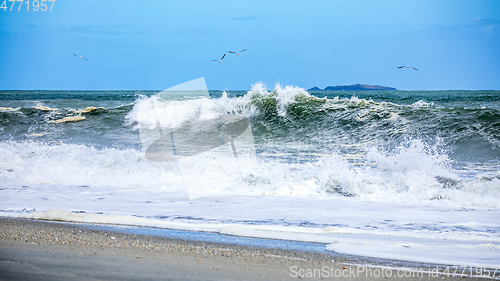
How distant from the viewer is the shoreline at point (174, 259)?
312cm

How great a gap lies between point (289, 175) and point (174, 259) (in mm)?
4035

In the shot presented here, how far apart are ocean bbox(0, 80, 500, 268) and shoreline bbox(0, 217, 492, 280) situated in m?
0.32

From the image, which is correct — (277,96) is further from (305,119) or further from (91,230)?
(91,230)

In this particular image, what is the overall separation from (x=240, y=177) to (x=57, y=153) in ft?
14.6

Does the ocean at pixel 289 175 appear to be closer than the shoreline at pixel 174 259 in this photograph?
No

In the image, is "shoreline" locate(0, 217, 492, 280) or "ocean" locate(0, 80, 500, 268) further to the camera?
"ocean" locate(0, 80, 500, 268)

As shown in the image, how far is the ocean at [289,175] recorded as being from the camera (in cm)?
452

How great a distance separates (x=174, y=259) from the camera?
3422mm

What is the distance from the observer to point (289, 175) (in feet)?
23.7

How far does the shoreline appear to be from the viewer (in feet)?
10.2

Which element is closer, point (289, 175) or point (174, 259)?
point (174, 259)

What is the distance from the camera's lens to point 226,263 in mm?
3350

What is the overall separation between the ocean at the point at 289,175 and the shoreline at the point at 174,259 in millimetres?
320

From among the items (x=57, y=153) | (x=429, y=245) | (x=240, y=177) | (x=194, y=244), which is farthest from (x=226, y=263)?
(x=57, y=153)
